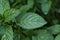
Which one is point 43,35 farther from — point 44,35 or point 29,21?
point 29,21

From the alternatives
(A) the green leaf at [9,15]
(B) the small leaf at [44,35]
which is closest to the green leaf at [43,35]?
(B) the small leaf at [44,35]

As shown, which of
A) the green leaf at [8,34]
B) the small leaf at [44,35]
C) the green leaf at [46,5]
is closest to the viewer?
the green leaf at [8,34]

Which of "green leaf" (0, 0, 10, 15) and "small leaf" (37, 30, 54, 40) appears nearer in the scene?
"green leaf" (0, 0, 10, 15)

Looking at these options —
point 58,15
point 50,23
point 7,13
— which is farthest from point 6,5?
point 58,15

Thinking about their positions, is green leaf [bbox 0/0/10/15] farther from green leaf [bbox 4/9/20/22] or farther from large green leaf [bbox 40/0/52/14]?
large green leaf [bbox 40/0/52/14]

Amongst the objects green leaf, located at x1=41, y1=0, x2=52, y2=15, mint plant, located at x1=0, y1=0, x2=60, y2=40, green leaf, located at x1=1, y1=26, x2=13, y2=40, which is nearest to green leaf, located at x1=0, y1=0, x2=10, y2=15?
mint plant, located at x1=0, y1=0, x2=60, y2=40

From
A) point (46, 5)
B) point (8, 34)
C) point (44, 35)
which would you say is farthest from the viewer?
point (46, 5)

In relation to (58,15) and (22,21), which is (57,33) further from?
(58,15)

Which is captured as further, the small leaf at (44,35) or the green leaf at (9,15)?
the small leaf at (44,35)

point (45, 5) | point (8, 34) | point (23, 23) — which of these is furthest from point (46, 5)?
point (8, 34)

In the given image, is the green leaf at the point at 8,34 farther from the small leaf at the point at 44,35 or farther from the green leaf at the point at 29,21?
the small leaf at the point at 44,35
